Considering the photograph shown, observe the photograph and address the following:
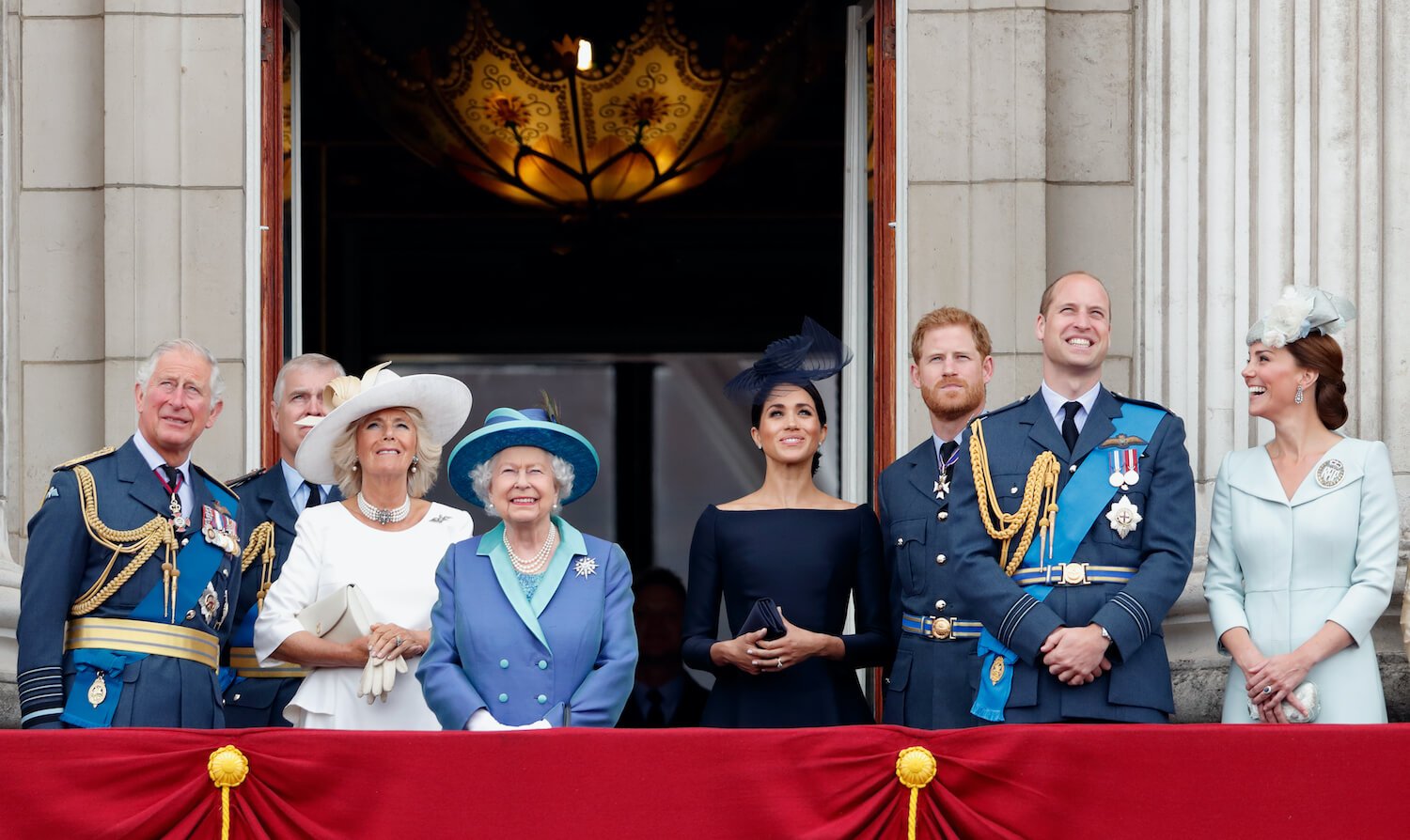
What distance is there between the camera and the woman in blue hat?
16.7 feet

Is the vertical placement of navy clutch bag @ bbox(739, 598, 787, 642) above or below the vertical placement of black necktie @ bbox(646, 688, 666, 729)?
above

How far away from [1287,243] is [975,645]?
7.28ft

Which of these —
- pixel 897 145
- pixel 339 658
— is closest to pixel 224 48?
pixel 897 145

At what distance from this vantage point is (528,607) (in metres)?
5.17

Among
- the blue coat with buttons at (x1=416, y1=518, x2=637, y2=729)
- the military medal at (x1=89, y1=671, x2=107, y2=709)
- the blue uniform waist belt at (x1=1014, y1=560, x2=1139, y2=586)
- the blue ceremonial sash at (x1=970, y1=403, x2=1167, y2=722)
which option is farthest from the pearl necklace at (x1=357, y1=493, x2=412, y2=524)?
the blue uniform waist belt at (x1=1014, y1=560, x2=1139, y2=586)

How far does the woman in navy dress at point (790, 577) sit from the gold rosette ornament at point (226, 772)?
1345mm

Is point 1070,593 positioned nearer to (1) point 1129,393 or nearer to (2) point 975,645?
(2) point 975,645

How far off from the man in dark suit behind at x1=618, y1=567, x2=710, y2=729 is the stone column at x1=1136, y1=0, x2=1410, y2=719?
242 centimetres

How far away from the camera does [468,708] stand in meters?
5.02

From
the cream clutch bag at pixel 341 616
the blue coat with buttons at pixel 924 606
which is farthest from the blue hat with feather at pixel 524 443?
the blue coat with buttons at pixel 924 606

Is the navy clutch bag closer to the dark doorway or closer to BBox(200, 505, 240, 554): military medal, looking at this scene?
BBox(200, 505, 240, 554): military medal

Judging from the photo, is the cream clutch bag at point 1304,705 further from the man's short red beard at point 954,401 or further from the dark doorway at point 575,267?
the dark doorway at point 575,267

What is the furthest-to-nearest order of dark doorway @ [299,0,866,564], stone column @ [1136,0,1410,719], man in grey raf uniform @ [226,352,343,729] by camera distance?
1. dark doorway @ [299,0,866,564]
2. stone column @ [1136,0,1410,719]
3. man in grey raf uniform @ [226,352,343,729]

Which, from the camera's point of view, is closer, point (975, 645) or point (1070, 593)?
point (1070, 593)
